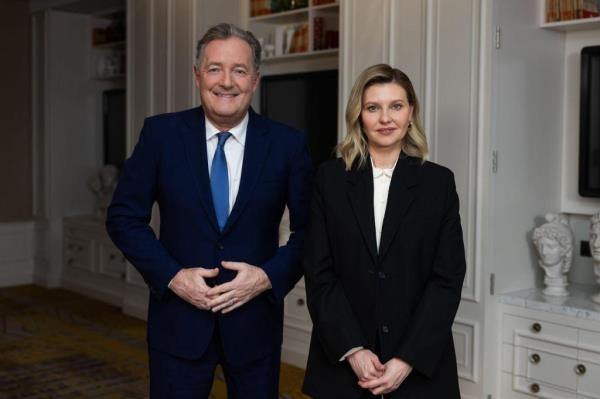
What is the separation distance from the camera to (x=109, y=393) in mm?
4309

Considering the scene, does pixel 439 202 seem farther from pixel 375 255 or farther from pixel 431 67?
pixel 431 67

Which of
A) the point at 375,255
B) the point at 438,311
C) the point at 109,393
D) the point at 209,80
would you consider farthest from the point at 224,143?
the point at 109,393

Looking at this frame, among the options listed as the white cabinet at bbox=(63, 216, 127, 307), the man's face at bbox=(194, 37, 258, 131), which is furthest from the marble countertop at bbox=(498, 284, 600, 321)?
the white cabinet at bbox=(63, 216, 127, 307)

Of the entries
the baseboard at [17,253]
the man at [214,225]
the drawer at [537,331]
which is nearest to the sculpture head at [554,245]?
the drawer at [537,331]

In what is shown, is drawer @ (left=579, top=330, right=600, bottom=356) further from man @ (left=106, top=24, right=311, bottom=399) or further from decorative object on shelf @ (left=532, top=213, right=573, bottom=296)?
man @ (left=106, top=24, right=311, bottom=399)

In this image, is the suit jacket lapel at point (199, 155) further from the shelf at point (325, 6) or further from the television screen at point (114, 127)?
the television screen at point (114, 127)

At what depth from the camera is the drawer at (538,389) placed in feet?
11.8

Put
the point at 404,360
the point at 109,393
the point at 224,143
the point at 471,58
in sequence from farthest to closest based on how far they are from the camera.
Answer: the point at 109,393 → the point at 471,58 → the point at 224,143 → the point at 404,360

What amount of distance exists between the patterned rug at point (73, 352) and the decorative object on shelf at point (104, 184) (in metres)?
0.87

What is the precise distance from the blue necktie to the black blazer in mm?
264

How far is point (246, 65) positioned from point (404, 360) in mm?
872

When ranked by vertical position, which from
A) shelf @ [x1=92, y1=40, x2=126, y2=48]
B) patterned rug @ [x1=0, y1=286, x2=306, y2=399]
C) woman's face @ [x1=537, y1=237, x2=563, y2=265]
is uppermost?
shelf @ [x1=92, y1=40, x2=126, y2=48]

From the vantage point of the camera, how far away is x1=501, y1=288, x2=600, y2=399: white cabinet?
350 cm

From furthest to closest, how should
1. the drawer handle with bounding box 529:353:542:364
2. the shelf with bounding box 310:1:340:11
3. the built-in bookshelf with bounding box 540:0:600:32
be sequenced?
the shelf with bounding box 310:1:340:11
the built-in bookshelf with bounding box 540:0:600:32
the drawer handle with bounding box 529:353:542:364
